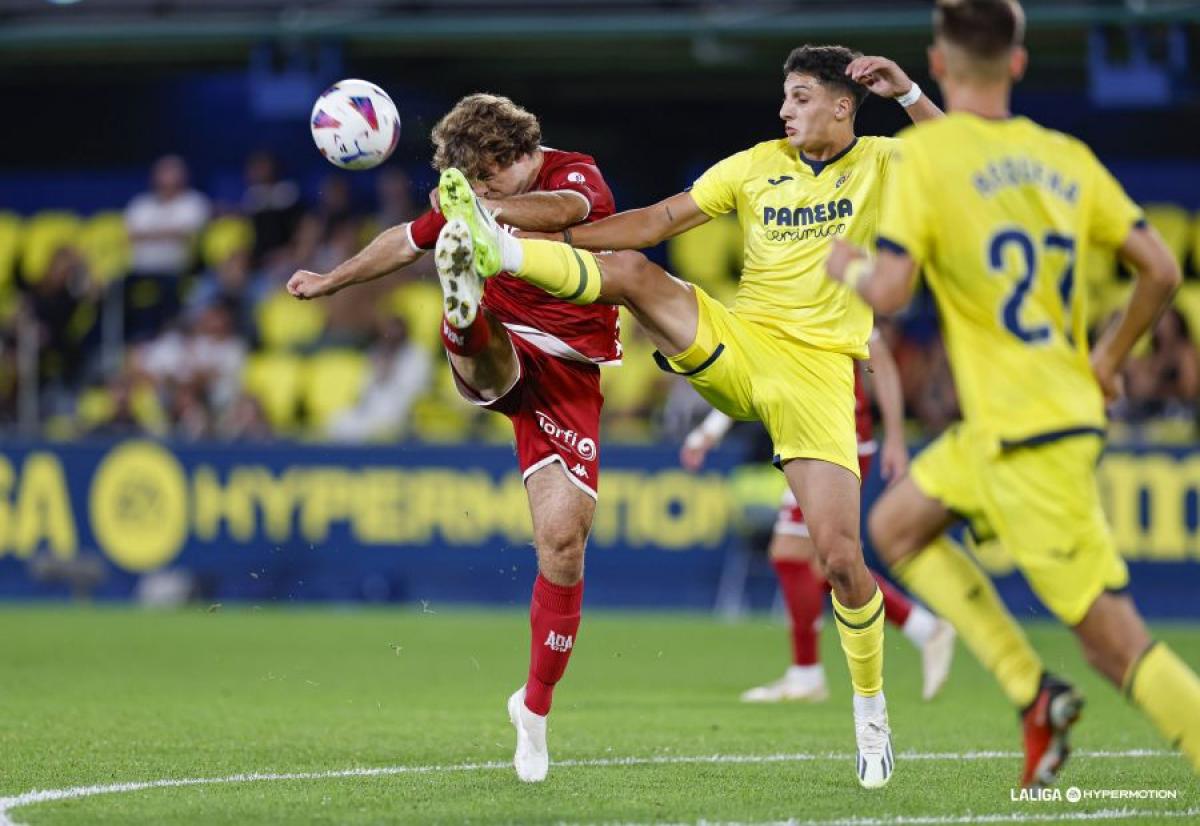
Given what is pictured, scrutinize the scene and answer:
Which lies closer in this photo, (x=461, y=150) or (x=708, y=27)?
(x=461, y=150)

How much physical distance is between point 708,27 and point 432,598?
219 inches

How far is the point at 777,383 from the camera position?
7.17m

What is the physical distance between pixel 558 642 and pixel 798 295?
1575 mm

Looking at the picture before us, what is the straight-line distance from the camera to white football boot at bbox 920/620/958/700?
10625mm

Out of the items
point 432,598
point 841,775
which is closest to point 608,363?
point 841,775

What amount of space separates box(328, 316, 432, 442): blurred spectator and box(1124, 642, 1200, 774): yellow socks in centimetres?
1248

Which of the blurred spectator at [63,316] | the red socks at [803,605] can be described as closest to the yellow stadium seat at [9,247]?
the blurred spectator at [63,316]

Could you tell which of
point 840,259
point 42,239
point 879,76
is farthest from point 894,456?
point 42,239

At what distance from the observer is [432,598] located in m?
17.1

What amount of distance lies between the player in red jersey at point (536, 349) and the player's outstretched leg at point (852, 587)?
88 centimetres

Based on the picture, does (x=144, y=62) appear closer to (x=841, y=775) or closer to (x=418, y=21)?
(x=418, y=21)

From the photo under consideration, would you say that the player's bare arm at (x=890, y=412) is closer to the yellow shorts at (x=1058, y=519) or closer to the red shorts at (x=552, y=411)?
the red shorts at (x=552, y=411)

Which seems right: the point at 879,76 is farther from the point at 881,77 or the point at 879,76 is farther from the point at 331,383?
the point at 331,383

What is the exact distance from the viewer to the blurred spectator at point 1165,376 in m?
15.7
